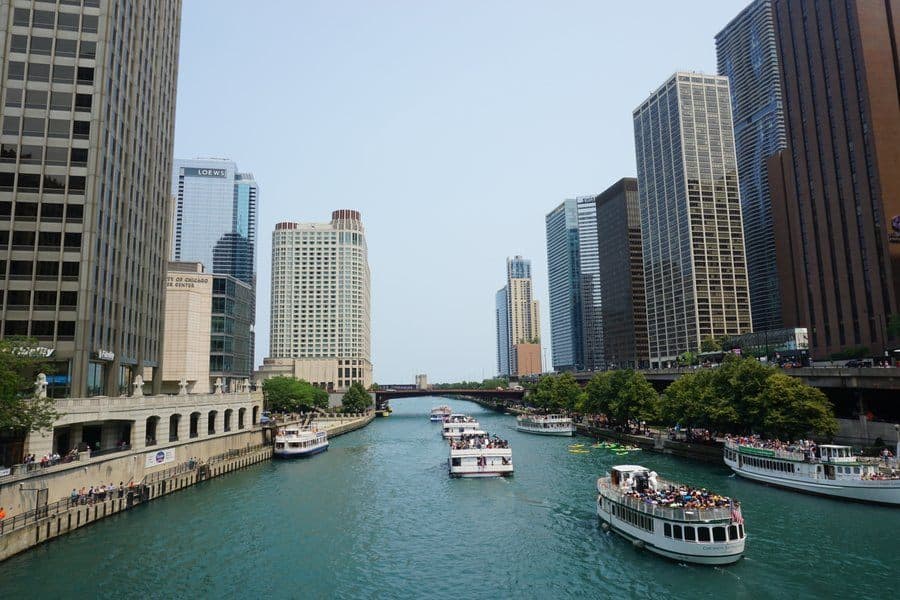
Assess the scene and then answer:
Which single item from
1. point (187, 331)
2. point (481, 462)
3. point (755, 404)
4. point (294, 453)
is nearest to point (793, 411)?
point (755, 404)

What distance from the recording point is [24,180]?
260ft

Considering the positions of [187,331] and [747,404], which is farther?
[187,331]

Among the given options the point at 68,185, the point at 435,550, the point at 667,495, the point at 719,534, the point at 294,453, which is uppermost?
the point at 68,185

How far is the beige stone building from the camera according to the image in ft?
488

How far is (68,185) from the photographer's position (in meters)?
80.4

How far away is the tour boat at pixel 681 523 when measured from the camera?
152ft

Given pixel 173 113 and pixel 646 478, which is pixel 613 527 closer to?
pixel 646 478

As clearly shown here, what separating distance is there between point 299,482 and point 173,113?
83445mm

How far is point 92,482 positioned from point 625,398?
9920 cm

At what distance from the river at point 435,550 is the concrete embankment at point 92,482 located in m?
1.24

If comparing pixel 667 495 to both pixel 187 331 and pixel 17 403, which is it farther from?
pixel 187 331

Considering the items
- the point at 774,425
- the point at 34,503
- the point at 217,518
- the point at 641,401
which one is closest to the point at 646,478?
the point at 774,425

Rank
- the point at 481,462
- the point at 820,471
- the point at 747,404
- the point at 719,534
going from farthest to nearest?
the point at 481,462
the point at 747,404
the point at 820,471
the point at 719,534

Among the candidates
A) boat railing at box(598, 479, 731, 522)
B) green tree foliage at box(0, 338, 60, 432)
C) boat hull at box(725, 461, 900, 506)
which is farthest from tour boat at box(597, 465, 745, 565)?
green tree foliage at box(0, 338, 60, 432)
